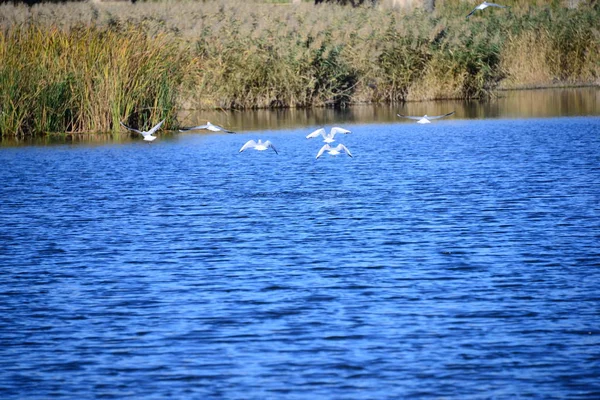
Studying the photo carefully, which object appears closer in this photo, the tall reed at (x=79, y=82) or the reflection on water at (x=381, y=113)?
the tall reed at (x=79, y=82)

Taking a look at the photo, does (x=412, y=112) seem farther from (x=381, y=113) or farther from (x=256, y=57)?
(x=256, y=57)

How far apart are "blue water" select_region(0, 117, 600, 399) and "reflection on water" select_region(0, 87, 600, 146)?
23.2ft

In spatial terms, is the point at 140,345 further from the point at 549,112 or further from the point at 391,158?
the point at 549,112

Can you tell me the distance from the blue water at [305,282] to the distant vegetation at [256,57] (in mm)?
4715

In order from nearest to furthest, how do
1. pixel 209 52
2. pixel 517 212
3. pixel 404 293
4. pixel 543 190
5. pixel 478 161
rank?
pixel 404 293, pixel 517 212, pixel 543 190, pixel 478 161, pixel 209 52

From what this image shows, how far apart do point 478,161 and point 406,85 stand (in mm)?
13355

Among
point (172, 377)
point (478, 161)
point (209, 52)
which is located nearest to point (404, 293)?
point (172, 377)

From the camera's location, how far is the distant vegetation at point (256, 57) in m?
22.4

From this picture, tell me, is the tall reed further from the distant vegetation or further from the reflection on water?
the reflection on water

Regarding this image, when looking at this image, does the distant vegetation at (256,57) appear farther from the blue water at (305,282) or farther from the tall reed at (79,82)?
the blue water at (305,282)

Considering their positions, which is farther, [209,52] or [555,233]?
[209,52]

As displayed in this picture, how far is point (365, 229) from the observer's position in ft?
39.4

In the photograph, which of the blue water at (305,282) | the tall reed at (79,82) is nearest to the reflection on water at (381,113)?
the tall reed at (79,82)

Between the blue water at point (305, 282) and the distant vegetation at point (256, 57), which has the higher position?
the distant vegetation at point (256, 57)
